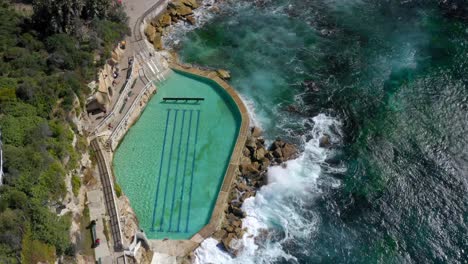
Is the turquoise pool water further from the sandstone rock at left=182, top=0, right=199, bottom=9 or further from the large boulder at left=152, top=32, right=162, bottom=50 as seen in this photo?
the sandstone rock at left=182, top=0, right=199, bottom=9

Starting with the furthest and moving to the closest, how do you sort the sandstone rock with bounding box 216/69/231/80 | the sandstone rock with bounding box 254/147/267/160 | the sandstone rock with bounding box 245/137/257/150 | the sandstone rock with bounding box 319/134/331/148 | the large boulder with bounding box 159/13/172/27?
the large boulder with bounding box 159/13/172/27
the sandstone rock with bounding box 216/69/231/80
the sandstone rock with bounding box 319/134/331/148
the sandstone rock with bounding box 245/137/257/150
the sandstone rock with bounding box 254/147/267/160

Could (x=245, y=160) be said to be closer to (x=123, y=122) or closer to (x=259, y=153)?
(x=259, y=153)

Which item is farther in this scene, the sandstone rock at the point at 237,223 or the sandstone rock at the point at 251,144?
the sandstone rock at the point at 251,144

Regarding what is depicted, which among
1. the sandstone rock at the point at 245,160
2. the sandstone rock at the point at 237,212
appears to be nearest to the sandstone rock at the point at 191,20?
the sandstone rock at the point at 245,160

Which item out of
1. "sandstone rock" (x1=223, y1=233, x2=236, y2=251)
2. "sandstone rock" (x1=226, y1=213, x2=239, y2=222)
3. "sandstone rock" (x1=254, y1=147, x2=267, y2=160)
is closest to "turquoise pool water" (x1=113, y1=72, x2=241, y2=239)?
"sandstone rock" (x1=226, y1=213, x2=239, y2=222)

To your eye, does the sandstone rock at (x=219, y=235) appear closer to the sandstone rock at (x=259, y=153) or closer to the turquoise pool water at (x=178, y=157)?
the turquoise pool water at (x=178, y=157)
